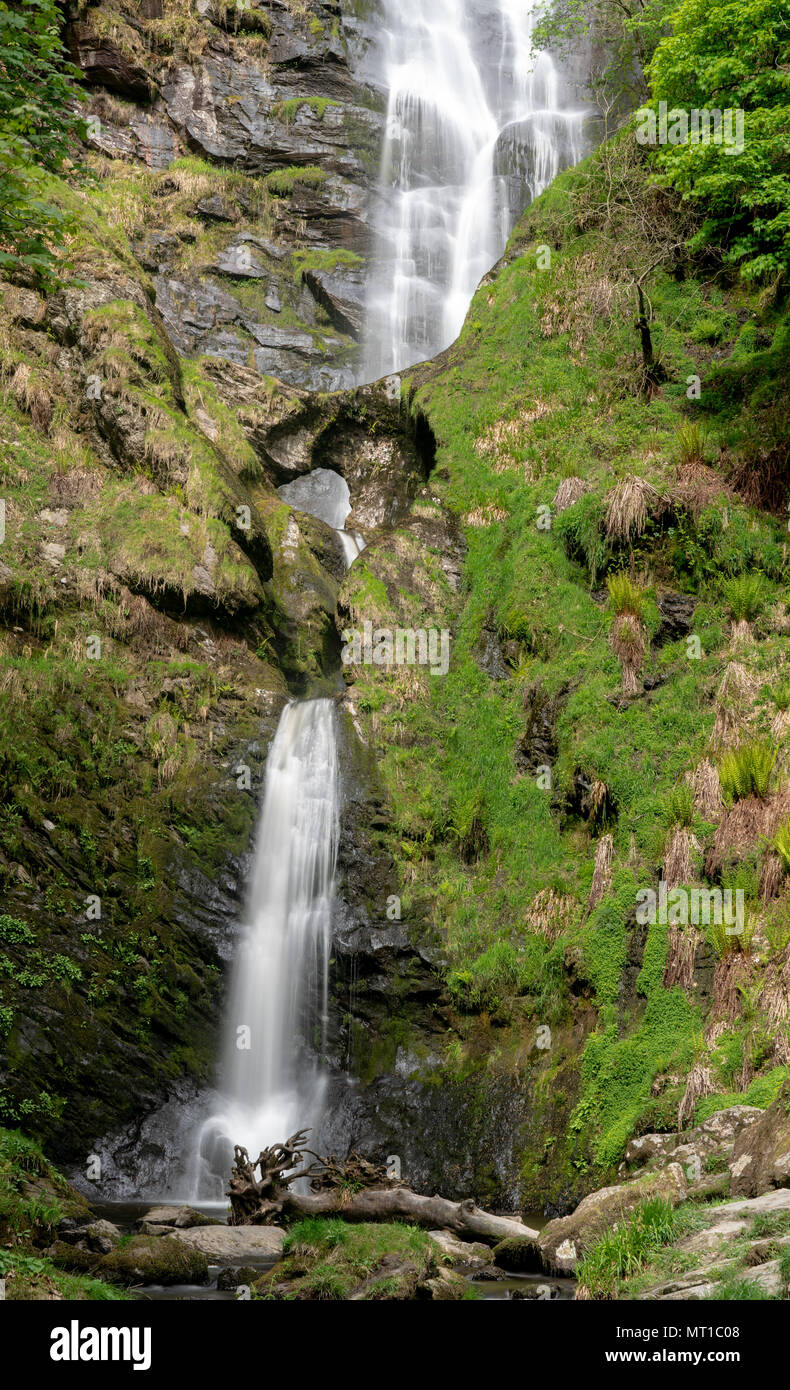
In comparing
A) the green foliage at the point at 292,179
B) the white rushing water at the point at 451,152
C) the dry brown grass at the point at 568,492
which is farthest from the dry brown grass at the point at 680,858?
the green foliage at the point at 292,179

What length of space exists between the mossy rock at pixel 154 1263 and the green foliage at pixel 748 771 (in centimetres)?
738

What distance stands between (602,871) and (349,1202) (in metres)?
5.00

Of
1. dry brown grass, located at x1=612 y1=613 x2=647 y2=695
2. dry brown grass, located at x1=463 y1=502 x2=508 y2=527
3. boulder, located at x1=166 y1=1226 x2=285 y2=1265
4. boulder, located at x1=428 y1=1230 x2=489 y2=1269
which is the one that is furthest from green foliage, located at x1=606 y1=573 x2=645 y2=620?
boulder, located at x1=166 y1=1226 x2=285 y2=1265

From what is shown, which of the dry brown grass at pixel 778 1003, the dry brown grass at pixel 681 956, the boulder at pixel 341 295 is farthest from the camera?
the boulder at pixel 341 295

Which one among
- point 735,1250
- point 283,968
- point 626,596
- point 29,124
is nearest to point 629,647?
point 626,596

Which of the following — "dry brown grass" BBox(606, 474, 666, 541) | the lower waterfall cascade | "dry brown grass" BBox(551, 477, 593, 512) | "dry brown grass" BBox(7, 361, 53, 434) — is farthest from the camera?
"dry brown grass" BBox(7, 361, 53, 434)

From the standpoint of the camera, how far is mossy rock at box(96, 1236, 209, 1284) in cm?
805

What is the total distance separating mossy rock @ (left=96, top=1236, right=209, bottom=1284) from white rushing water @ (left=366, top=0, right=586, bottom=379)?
23.7 m

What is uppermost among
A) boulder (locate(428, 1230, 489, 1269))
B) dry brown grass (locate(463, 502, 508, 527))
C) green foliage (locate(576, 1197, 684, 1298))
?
dry brown grass (locate(463, 502, 508, 527))

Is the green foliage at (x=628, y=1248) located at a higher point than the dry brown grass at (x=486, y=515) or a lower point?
lower

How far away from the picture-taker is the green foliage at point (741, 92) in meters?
13.9

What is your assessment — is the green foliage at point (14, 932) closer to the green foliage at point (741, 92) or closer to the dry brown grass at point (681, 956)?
the dry brown grass at point (681, 956)

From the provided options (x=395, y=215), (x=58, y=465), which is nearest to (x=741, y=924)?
(x=58, y=465)

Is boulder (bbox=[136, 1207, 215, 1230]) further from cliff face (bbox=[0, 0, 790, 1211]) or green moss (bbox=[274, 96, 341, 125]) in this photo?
green moss (bbox=[274, 96, 341, 125])
